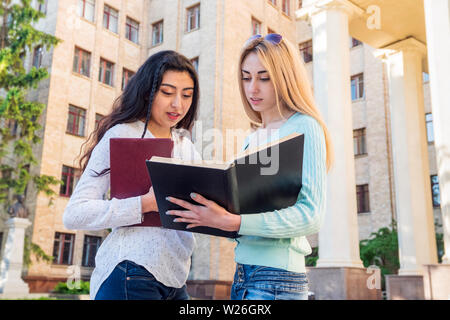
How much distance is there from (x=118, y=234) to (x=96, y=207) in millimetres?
119

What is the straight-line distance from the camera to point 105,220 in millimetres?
1460

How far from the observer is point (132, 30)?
18.2 metres

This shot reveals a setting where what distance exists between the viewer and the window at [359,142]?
1808cm

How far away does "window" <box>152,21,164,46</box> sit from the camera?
17.9 meters

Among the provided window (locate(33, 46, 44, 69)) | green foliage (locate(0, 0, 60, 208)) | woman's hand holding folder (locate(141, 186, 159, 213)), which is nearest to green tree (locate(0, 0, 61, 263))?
green foliage (locate(0, 0, 60, 208))

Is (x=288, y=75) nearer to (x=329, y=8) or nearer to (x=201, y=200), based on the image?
(x=201, y=200)

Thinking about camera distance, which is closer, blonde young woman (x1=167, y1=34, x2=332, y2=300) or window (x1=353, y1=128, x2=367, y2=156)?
blonde young woman (x1=167, y1=34, x2=332, y2=300)

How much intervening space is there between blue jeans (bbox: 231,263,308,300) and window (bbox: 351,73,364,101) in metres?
18.1

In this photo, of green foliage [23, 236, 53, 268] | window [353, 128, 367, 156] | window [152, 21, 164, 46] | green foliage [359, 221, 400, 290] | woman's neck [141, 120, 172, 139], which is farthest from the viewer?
window [353, 128, 367, 156]

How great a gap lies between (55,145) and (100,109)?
2.49 metres

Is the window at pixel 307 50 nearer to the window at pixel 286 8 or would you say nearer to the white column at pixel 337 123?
the window at pixel 286 8

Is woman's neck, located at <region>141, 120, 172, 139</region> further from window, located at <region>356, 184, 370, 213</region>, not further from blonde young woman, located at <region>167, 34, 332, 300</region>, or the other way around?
window, located at <region>356, 184, 370, 213</region>

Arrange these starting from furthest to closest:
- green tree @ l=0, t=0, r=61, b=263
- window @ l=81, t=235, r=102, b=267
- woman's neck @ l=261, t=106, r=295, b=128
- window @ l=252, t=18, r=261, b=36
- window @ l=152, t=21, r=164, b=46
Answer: window @ l=152, t=21, r=164, b=46 < window @ l=252, t=18, r=261, b=36 < window @ l=81, t=235, r=102, b=267 < green tree @ l=0, t=0, r=61, b=263 < woman's neck @ l=261, t=106, r=295, b=128

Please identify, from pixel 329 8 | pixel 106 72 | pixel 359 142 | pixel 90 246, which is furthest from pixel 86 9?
pixel 359 142
